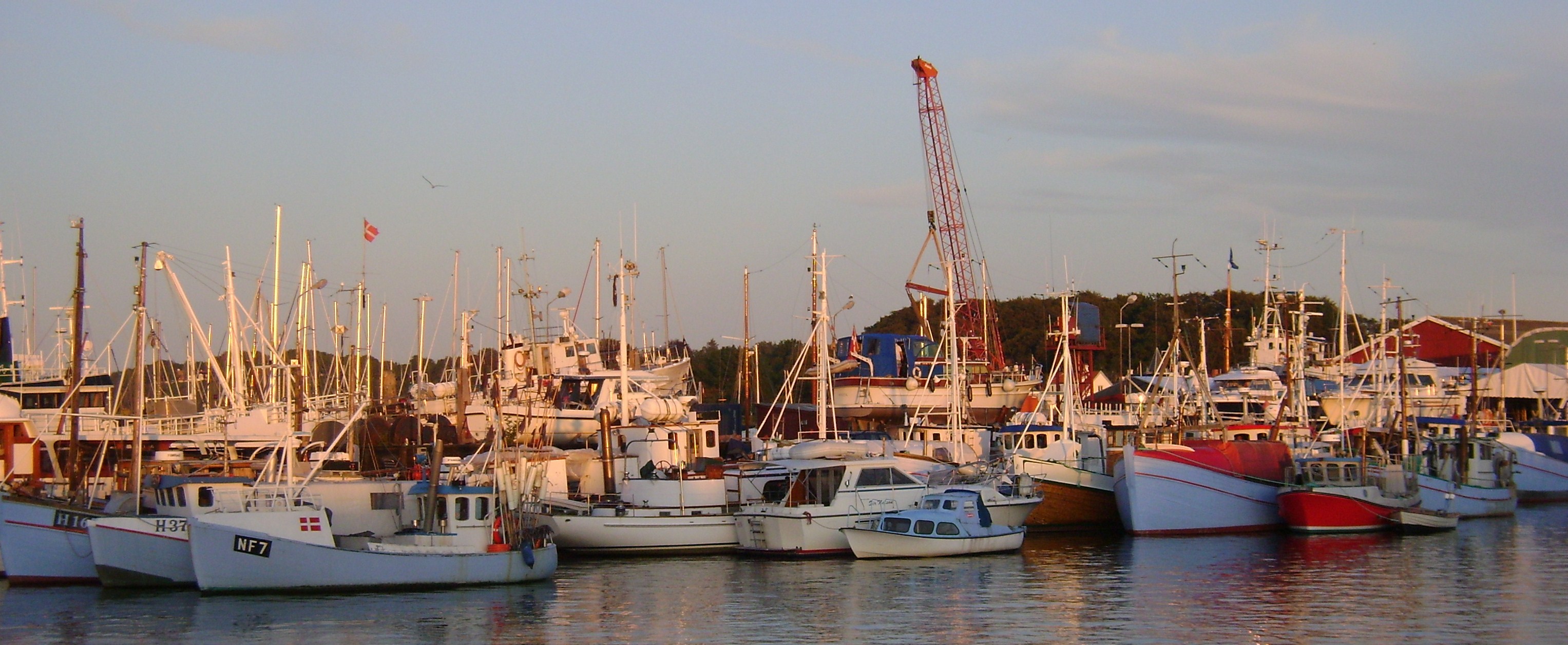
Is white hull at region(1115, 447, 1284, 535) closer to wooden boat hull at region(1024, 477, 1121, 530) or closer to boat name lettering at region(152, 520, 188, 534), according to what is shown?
wooden boat hull at region(1024, 477, 1121, 530)

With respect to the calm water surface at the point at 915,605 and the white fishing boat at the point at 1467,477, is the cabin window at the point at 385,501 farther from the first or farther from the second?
the white fishing boat at the point at 1467,477

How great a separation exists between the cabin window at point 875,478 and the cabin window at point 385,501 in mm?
12091

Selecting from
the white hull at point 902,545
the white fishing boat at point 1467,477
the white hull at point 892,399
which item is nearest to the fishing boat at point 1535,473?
the white fishing boat at point 1467,477

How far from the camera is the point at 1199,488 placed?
45.5m

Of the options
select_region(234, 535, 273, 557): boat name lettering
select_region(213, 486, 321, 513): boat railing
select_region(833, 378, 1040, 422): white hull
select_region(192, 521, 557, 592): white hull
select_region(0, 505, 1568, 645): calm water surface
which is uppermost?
select_region(833, 378, 1040, 422): white hull

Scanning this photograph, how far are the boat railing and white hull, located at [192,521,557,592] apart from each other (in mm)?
808

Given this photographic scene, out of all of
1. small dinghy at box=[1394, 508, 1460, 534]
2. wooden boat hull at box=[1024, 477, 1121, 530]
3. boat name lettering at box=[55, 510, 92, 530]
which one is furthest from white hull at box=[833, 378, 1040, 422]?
boat name lettering at box=[55, 510, 92, 530]

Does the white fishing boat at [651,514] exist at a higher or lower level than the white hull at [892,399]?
lower

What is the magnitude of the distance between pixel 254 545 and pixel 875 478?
53.4 feet

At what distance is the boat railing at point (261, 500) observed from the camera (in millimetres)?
32812

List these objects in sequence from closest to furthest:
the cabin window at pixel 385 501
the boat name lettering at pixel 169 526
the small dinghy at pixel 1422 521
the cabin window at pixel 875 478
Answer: the boat name lettering at pixel 169 526 < the cabin window at pixel 385 501 < the cabin window at pixel 875 478 < the small dinghy at pixel 1422 521

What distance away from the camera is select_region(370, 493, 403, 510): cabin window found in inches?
1467

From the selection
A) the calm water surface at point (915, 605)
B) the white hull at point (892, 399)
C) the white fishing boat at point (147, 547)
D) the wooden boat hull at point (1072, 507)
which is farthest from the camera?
the white hull at point (892, 399)

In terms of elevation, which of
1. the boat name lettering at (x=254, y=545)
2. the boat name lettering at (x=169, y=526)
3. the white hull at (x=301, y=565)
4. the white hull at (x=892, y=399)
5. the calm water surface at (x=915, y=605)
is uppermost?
the white hull at (x=892, y=399)
